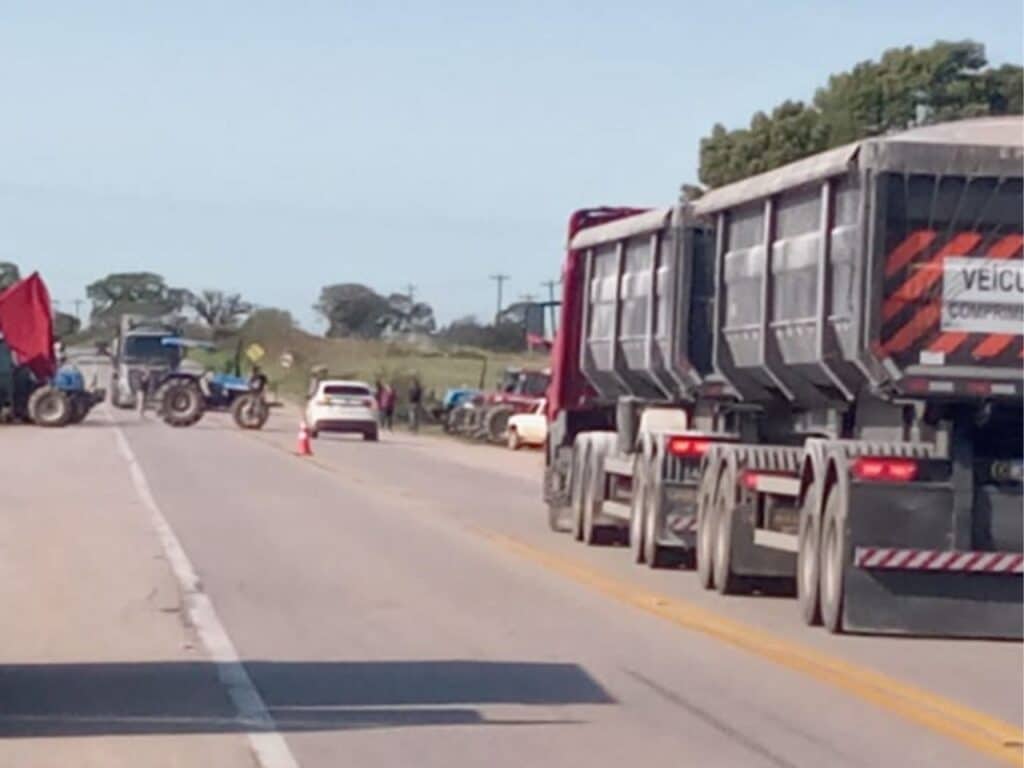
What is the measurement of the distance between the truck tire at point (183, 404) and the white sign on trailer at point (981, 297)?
49649mm

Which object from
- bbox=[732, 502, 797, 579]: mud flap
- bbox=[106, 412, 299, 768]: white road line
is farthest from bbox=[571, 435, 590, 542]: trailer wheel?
bbox=[732, 502, 797, 579]: mud flap

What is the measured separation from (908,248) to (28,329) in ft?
20.4

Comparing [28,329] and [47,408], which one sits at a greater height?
[28,329]

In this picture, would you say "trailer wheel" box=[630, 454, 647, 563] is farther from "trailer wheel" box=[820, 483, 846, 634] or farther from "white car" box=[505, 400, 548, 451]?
"white car" box=[505, 400, 548, 451]

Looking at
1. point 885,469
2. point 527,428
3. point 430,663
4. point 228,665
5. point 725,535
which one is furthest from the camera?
point 527,428

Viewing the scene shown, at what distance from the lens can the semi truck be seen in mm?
17172

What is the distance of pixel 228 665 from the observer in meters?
15.1

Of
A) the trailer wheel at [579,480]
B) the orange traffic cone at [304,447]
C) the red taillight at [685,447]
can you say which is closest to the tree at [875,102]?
the orange traffic cone at [304,447]

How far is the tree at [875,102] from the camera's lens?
6875 cm

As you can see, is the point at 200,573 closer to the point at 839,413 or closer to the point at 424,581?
the point at 424,581

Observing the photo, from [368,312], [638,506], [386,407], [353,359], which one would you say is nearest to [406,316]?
[368,312]

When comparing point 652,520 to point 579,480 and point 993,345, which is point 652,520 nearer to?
point 579,480

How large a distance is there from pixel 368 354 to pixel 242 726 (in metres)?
121

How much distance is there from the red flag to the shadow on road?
3.24 m
